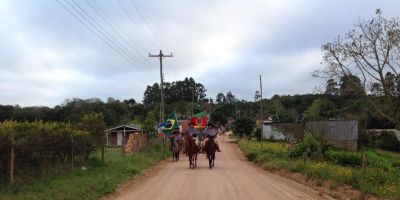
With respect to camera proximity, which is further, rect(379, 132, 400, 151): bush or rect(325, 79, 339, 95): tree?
rect(379, 132, 400, 151): bush

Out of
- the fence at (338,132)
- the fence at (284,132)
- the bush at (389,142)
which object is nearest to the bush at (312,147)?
the fence at (284,132)

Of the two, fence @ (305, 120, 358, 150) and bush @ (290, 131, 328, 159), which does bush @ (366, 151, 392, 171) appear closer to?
bush @ (290, 131, 328, 159)

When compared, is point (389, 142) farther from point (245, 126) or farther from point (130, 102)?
point (130, 102)

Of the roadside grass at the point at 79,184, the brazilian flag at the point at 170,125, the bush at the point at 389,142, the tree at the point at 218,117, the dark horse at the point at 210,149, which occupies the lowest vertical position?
the bush at the point at 389,142

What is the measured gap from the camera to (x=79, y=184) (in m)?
17.5

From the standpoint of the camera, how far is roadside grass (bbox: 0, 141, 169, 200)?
581 inches

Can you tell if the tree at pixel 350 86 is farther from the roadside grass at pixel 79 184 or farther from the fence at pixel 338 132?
the fence at pixel 338 132

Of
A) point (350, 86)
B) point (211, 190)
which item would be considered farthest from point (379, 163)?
point (211, 190)

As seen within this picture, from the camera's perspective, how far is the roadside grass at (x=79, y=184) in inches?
581

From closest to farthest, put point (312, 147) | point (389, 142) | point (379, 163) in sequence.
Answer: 1. point (379, 163)
2. point (312, 147)
3. point (389, 142)

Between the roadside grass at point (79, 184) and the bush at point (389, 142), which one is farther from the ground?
the roadside grass at point (79, 184)

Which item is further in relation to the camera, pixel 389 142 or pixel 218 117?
pixel 218 117

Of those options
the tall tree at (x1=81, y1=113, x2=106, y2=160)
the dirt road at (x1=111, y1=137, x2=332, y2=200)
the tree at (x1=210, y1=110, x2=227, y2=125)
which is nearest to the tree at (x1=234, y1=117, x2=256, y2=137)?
the tree at (x1=210, y1=110, x2=227, y2=125)

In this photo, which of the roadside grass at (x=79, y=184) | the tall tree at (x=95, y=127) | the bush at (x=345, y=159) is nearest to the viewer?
the roadside grass at (x=79, y=184)
